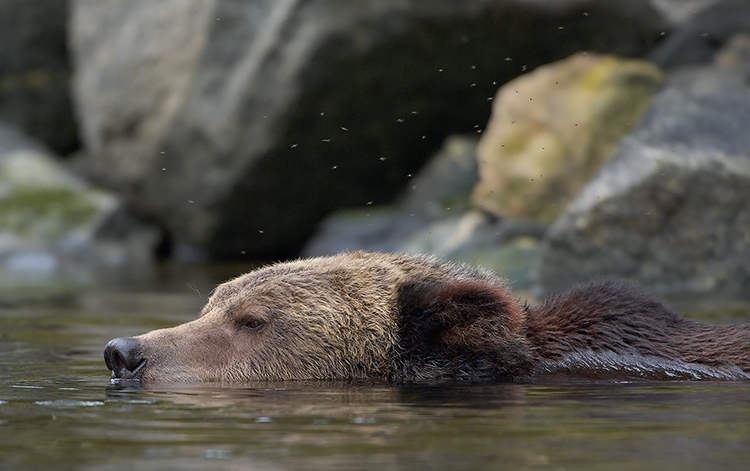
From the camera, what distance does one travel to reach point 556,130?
17531mm

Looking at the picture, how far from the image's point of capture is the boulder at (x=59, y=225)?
21375 mm

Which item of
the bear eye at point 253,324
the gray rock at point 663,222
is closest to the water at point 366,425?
the bear eye at point 253,324

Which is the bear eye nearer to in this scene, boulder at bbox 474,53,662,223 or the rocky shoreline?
the rocky shoreline

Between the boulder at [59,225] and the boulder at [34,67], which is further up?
the boulder at [34,67]

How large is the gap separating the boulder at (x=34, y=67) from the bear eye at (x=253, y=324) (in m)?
19.5

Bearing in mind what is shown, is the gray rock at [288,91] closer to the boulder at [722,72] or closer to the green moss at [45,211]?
the green moss at [45,211]

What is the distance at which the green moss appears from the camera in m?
21.9

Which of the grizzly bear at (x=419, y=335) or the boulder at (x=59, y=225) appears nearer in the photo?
the grizzly bear at (x=419, y=335)

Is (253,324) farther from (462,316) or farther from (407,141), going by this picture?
(407,141)

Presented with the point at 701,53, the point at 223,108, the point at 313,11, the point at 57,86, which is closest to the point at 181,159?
the point at 223,108

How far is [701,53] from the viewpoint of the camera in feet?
65.2

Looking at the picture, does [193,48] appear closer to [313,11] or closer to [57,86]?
[313,11]

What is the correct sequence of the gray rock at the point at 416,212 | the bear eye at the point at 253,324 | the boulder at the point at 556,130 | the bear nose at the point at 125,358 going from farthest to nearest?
the gray rock at the point at 416,212, the boulder at the point at 556,130, the bear eye at the point at 253,324, the bear nose at the point at 125,358

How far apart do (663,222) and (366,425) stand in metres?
8.91
